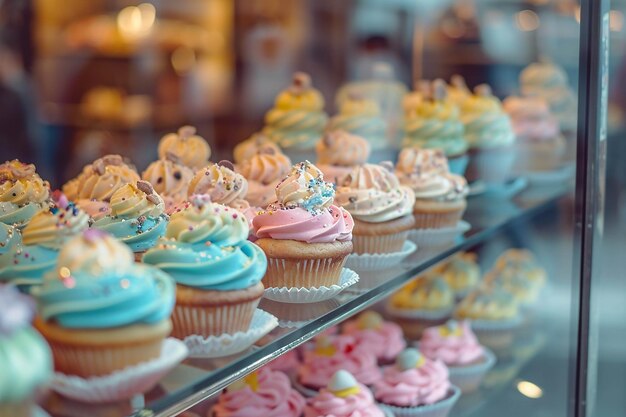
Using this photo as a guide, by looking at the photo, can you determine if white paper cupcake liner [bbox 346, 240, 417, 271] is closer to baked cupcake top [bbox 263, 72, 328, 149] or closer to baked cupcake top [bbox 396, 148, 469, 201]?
baked cupcake top [bbox 396, 148, 469, 201]

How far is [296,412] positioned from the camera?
6.87 feet

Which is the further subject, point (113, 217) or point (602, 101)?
point (602, 101)

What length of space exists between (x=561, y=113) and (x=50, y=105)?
3760 mm

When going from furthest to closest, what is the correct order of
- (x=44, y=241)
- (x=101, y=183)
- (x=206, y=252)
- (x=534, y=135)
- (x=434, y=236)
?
(x=534, y=135), (x=434, y=236), (x=101, y=183), (x=206, y=252), (x=44, y=241)

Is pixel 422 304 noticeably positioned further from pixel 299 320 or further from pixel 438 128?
pixel 299 320

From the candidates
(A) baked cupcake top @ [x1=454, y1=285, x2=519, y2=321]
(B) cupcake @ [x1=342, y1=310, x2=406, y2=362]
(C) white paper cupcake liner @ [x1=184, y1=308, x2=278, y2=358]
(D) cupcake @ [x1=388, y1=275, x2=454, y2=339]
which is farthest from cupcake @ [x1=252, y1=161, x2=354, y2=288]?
(A) baked cupcake top @ [x1=454, y1=285, x2=519, y2=321]

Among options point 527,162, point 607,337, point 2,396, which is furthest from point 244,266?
point 527,162

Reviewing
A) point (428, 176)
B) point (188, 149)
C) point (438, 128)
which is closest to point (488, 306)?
point (438, 128)

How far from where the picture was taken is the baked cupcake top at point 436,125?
2.72 metres

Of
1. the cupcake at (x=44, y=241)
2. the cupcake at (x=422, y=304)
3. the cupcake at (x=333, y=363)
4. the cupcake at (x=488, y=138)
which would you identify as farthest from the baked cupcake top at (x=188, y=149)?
the cupcake at (x=422, y=304)

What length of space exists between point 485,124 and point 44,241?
1.89 m

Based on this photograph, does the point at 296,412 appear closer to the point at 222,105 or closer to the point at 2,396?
the point at 2,396

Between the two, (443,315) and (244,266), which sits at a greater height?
(244,266)

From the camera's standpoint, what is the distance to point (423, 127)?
2.73 metres
